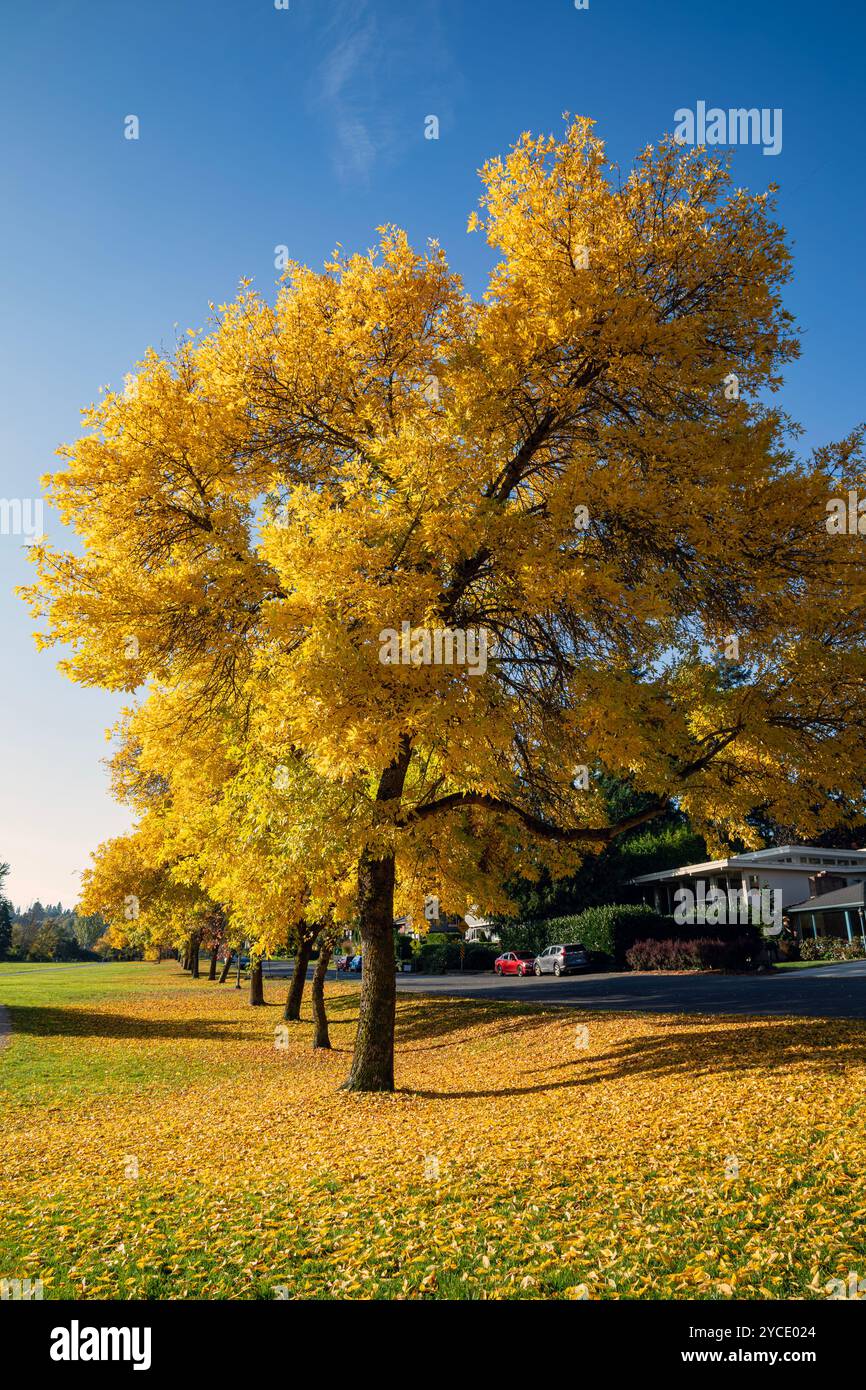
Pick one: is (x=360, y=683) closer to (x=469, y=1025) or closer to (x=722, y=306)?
(x=722, y=306)

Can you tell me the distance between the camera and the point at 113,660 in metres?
10.0

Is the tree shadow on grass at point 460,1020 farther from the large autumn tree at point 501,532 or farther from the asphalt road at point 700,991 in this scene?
the large autumn tree at point 501,532

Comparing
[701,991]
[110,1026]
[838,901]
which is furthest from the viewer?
[838,901]

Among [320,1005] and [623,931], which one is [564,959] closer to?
[623,931]

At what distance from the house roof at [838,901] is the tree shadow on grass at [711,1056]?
69.2 feet

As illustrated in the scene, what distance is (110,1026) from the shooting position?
962 inches

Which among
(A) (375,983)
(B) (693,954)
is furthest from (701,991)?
(A) (375,983)

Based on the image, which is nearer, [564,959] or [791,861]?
[564,959]

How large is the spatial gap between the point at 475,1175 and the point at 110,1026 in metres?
21.3

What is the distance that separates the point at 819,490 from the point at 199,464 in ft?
27.3

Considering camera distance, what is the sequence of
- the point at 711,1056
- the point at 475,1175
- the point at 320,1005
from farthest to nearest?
the point at 320,1005
the point at 711,1056
the point at 475,1175

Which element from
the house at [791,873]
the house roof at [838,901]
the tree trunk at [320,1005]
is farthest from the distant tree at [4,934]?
the tree trunk at [320,1005]

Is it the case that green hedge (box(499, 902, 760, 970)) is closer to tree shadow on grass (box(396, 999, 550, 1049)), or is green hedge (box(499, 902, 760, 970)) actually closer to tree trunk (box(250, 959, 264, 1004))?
tree shadow on grass (box(396, 999, 550, 1049))
